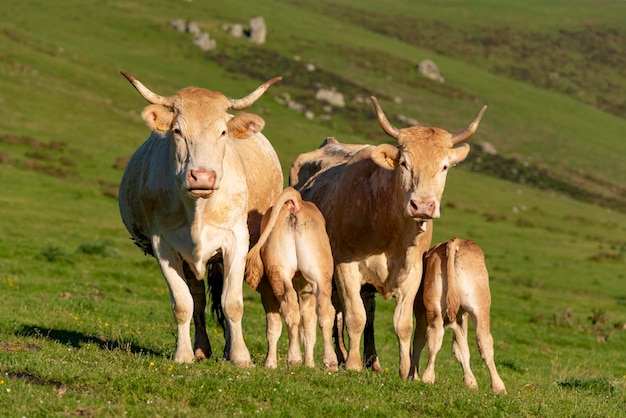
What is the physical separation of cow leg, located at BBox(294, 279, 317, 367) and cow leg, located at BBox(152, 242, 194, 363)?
1.30 meters

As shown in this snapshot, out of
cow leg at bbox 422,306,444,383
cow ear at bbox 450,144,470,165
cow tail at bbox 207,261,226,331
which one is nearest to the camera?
cow ear at bbox 450,144,470,165

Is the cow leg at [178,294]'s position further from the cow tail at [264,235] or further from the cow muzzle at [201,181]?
the cow muzzle at [201,181]

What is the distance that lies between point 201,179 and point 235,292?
173 cm

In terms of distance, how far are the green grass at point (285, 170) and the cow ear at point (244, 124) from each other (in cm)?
255

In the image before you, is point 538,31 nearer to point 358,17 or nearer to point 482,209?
point 358,17

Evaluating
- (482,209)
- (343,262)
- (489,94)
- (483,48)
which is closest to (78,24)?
(489,94)

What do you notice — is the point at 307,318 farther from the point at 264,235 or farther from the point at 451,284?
the point at 451,284

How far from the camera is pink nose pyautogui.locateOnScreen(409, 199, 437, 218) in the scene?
10.1 meters

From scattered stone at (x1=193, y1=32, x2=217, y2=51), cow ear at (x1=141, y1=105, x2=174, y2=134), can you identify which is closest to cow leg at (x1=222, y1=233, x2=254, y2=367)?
cow ear at (x1=141, y1=105, x2=174, y2=134)

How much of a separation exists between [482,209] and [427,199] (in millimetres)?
48121

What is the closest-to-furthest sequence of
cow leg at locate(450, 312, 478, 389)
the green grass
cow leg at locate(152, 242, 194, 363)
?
the green grass < cow leg at locate(152, 242, 194, 363) < cow leg at locate(450, 312, 478, 389)

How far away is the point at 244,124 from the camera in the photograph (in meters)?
10.8

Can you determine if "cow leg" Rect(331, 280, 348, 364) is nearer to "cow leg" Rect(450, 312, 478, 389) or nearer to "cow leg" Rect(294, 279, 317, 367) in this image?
"cow leg" Rect(294, 279, 317, 367)

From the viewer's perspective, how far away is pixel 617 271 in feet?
140
